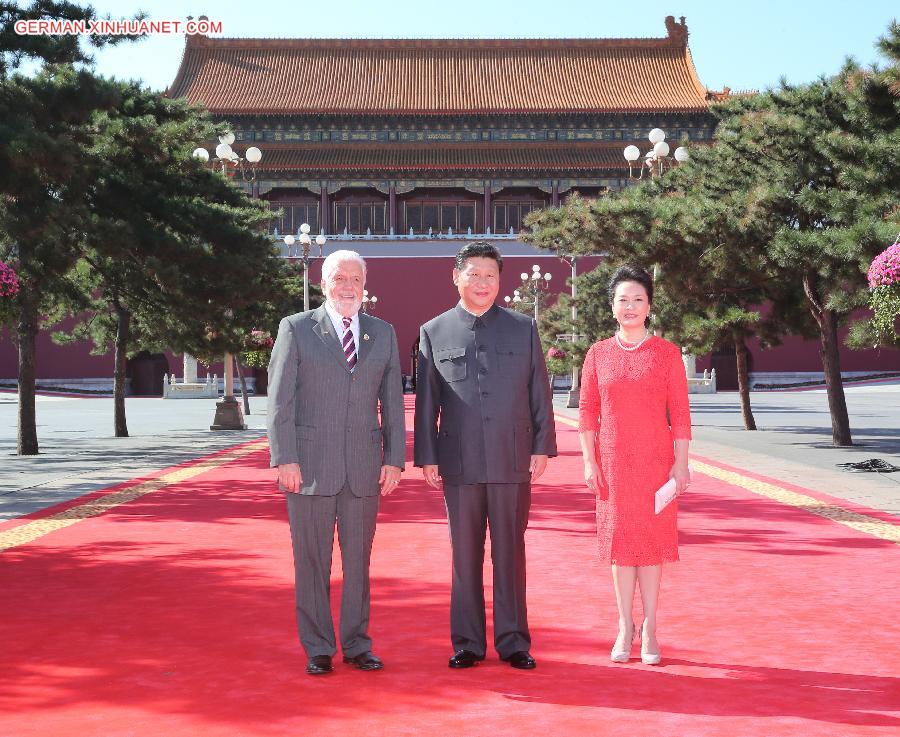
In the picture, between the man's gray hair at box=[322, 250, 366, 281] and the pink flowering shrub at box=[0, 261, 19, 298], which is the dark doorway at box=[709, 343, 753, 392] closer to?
the pink flowering shrub at box=[0, 261, 19, 298]

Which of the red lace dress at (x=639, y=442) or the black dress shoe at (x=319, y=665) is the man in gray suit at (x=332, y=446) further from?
the red lace dress at (x=639, y=442)

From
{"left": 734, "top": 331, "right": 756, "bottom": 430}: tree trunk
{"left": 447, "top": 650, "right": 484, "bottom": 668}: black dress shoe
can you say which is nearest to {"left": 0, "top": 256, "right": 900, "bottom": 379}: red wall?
{"left": 734, "top": 331, "right": 756, "bottom": 430}: tree trunk

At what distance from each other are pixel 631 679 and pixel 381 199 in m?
49.3

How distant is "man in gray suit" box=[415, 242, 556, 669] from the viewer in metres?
5.02

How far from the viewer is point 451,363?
16.8 ft

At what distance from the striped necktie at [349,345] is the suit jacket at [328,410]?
0.02 metres

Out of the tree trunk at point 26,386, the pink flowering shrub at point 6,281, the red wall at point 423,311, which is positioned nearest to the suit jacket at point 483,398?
the pink flowering shrub at point 6,281

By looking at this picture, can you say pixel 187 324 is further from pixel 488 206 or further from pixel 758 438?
pixel 488 206

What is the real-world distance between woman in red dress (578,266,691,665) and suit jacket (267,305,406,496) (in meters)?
0.87

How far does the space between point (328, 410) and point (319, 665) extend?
1.02m

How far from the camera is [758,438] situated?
20734 millimetres

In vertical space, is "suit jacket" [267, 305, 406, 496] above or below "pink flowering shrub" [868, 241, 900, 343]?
below

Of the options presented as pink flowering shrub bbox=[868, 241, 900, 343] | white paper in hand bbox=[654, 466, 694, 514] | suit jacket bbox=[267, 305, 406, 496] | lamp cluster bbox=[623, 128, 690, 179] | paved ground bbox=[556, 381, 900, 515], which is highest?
lamp cluster bbox=[623, 128, 690, 179]

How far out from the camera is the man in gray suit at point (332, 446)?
491 cm
